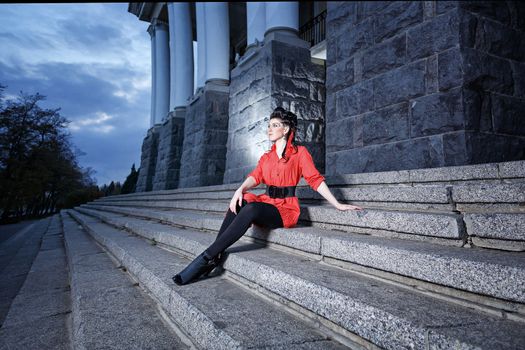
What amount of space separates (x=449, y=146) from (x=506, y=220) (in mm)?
2031

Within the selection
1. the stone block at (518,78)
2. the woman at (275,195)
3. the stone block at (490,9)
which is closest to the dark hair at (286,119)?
the woman at (275,195)

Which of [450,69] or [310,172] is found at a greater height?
[450,69]

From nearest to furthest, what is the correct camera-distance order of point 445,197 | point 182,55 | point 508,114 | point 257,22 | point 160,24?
1. point 445,197
2. point 508,114
3. point 257,22
4. point 182,55
5. point 160,24

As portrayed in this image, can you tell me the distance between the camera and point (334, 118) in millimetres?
4645

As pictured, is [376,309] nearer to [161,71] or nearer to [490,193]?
[490,193]

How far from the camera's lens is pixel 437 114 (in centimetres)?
340

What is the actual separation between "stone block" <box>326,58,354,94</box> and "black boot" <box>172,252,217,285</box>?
3.53m

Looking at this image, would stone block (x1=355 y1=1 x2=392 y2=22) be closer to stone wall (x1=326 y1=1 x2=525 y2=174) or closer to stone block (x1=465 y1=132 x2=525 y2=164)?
stone wall (x1=326 y1=1 x2=525 y2=174)

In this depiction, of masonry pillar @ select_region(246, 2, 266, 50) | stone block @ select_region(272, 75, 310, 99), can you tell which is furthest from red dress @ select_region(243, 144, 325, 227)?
masonry pillar @ select_region(246, 2, 266, 50)

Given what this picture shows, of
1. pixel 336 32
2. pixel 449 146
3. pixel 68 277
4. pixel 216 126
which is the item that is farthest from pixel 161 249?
pixel 216 126

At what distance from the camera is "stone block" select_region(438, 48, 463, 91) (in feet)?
10.7

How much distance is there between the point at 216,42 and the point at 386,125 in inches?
275

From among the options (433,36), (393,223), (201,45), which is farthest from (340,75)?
(201,45)

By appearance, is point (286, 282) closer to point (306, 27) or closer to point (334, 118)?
point (334, 118)
